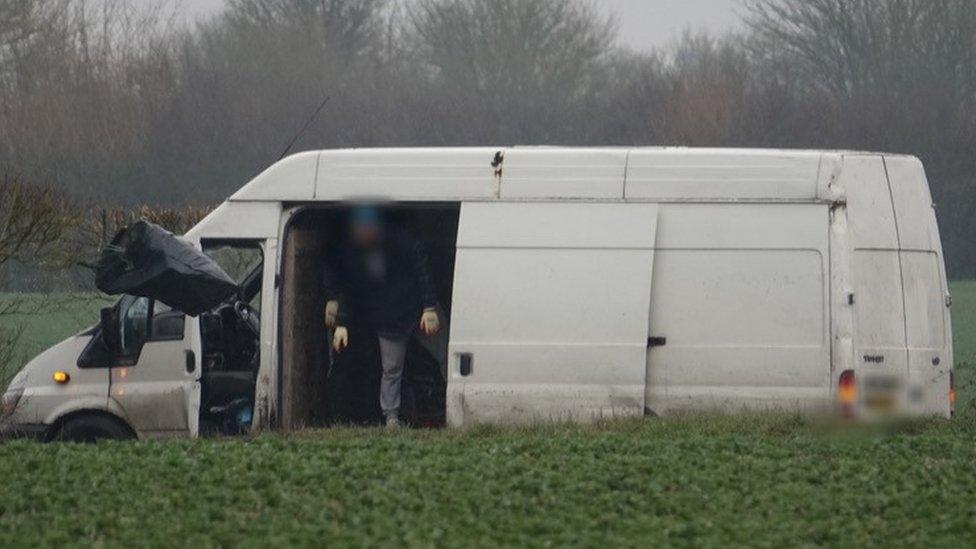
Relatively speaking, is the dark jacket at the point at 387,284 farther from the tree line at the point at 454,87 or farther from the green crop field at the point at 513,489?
the tree line at the point at 454,87

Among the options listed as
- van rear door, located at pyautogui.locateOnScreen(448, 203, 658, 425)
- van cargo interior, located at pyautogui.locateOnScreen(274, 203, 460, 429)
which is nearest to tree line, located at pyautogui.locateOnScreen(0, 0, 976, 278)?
van cargo interior, located at pyautogui.locateOnScreen(274, 203, 460, 429)

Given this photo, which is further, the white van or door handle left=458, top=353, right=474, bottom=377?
door handle left=458, top=353, right=474, bottom=377

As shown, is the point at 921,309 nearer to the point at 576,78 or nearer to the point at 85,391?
the point at 85,391

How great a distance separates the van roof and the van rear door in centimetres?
16

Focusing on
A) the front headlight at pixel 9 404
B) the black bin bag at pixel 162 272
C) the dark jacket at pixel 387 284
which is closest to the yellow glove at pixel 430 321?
the dark jacket at pixel 387 284

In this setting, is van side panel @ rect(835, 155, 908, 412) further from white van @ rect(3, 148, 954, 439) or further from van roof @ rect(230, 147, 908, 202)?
van roof @ rect(230, 147, 908, 202)

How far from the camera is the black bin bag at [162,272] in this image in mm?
13102

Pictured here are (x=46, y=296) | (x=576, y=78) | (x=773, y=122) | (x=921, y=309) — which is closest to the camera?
(x=921, y=309)

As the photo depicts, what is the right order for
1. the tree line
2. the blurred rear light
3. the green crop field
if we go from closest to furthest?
1. the green crop field
2. the blurred rear light
3. the tree line

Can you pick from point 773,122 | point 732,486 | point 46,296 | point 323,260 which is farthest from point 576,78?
point 732,486

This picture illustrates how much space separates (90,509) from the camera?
905 cm

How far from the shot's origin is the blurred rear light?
12.7 m

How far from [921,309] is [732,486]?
11.3 ft

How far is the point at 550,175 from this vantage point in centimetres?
1333
